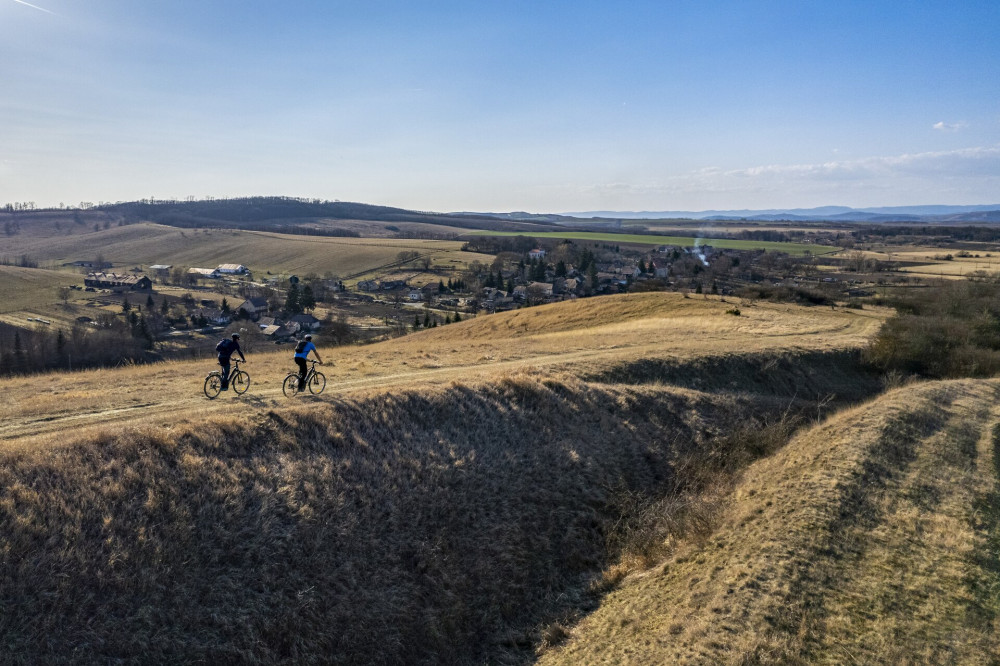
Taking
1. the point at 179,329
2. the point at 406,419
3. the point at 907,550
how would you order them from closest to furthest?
the point at 907,550 < the point at 406,419 < the point at 179,329

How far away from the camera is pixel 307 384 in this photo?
19453mm

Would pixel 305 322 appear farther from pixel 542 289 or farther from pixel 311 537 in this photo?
pixel 311 537

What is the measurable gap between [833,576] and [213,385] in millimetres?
18991

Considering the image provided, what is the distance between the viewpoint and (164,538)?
38.6 feet

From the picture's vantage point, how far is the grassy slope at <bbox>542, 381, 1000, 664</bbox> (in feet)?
35.8

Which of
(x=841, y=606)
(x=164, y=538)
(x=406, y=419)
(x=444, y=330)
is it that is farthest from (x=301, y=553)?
(x=444, y=330)

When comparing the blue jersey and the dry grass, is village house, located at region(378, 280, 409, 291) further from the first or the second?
the blue jersey

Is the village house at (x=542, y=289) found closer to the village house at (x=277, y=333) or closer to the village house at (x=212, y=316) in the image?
the village house at (x=277, y=333)

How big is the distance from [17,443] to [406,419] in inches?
383

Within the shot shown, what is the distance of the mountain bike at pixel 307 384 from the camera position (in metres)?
19.1

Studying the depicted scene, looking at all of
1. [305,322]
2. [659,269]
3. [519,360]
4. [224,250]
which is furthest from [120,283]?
[519,360]

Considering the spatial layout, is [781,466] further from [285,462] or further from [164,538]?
[164,538]

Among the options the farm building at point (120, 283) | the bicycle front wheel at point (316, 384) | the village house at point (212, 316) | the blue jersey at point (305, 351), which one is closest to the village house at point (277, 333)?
the village house at point (212, 316)

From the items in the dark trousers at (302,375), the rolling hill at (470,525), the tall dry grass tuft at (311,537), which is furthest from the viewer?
the dark trousers at (302,375)
